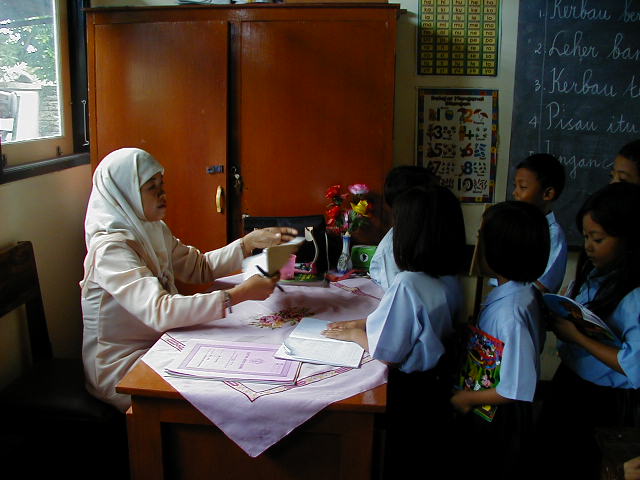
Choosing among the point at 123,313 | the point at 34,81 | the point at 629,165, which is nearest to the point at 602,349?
the point at 629,165

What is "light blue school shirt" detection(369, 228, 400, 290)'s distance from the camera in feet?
7.24

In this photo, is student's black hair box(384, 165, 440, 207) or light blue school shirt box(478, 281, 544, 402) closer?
light blue school shirt box(478, 281, 544, 402)

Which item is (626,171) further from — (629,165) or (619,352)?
(619,352)

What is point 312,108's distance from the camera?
277 centimetres

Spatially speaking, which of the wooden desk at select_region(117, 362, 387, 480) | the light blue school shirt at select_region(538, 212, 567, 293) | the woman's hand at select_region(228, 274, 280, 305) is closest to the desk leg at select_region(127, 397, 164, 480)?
the wooden desk at select_region(117, 362, 387, 480)

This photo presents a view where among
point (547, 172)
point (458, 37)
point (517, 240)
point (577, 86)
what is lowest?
point (517, 240)

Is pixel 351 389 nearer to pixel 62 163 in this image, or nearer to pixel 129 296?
pixel 129 296

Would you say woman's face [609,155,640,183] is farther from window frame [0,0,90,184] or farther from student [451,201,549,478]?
window frame [0,0,90,184]

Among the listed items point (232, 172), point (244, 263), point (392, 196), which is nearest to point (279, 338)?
point (244, 263)

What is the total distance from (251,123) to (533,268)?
167 centimetres

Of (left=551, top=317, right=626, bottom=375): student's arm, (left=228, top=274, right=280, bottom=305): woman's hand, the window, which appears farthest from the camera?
the window

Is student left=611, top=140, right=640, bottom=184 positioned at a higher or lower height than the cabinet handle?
higher

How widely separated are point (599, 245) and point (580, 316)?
0.93ft

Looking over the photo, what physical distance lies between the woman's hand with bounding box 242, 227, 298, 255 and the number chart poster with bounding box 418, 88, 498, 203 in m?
1.05
